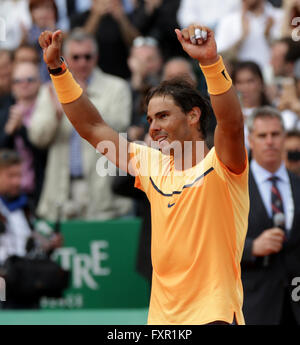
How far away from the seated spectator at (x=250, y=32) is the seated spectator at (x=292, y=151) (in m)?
2.10

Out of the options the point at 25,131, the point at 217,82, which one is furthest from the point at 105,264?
the point at 217,82

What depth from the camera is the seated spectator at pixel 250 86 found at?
7.51m

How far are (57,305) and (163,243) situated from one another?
4119 millimetres

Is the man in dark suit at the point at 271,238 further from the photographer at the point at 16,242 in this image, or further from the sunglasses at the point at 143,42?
the sunglasses at the point at 143,42

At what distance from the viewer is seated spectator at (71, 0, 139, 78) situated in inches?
371

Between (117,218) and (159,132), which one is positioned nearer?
(159,132)

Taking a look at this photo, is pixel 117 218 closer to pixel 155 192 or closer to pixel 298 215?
pixel 298 215

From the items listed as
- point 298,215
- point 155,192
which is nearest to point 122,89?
point 298,215

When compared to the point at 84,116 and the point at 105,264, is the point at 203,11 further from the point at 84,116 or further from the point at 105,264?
the point at 84,116

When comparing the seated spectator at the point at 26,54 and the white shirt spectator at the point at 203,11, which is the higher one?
the white shirt spectator at the point at 203,11

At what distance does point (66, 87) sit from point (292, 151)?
3269 mm

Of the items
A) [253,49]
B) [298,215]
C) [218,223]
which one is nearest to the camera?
[218,223]

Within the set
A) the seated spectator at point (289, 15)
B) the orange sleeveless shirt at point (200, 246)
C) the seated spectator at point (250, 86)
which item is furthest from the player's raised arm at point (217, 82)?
the seated spectator at point (289, 15)

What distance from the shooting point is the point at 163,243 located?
4039mm
